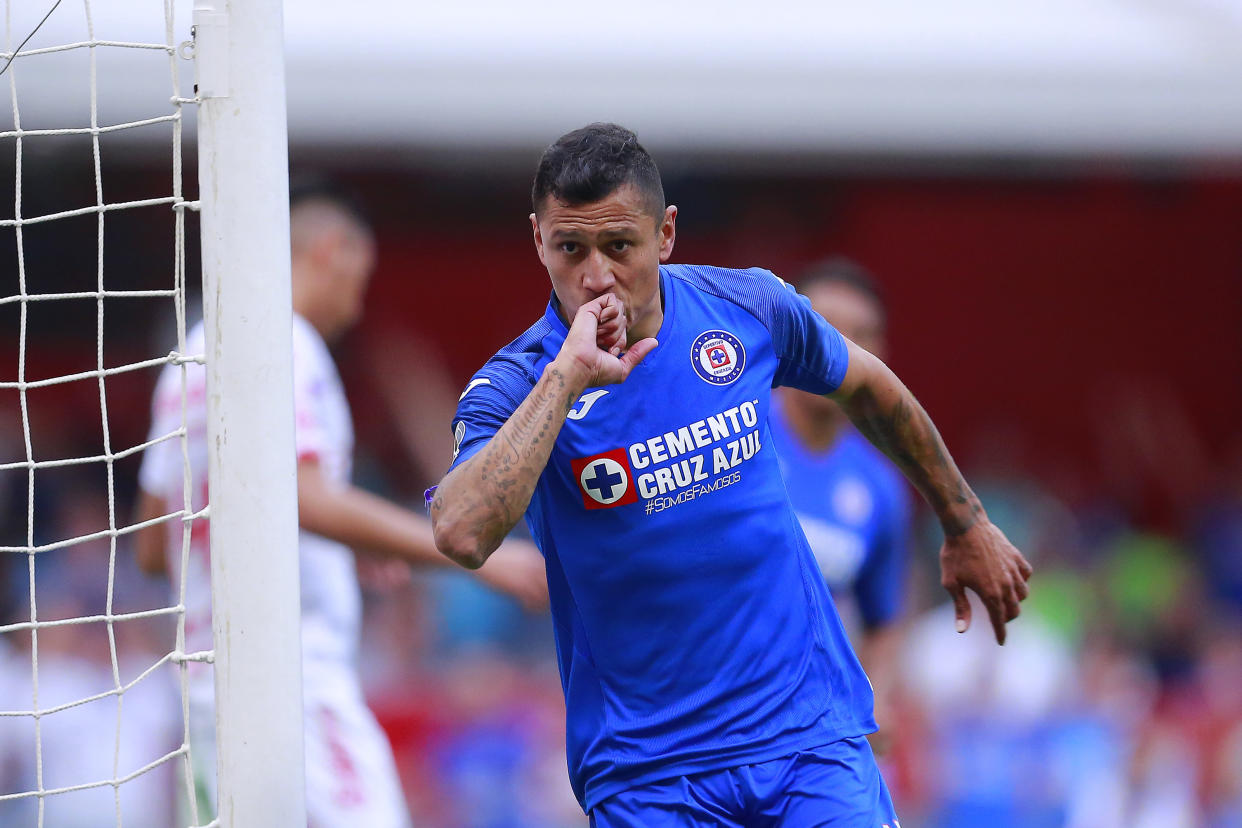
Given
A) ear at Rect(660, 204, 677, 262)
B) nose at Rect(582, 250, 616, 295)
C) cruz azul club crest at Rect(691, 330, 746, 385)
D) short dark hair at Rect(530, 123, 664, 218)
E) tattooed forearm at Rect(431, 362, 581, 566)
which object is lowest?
tattooed forearm at Rect(431, 362, 581, 566)

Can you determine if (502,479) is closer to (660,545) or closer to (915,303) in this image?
(660,545)

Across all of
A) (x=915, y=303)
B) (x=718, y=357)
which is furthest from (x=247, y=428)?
(x=915, y=303)

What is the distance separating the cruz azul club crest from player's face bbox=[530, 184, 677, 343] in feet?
0.52

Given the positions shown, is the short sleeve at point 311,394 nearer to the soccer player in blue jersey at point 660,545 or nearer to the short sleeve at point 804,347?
the soccer player in blue jersey at point 660,545

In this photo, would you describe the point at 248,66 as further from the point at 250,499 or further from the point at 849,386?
the point at 849,386

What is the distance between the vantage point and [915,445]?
3.29m

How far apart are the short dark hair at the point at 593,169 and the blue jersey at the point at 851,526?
231cm

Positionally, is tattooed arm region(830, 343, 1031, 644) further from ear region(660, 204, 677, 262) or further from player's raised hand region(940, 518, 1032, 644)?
ear region(660, 204, 677, 262)

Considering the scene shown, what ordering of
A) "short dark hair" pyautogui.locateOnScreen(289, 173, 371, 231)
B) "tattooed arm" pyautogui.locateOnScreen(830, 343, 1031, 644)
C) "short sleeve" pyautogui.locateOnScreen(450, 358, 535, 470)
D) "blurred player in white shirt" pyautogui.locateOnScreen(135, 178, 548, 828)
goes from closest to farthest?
"short sleeve" pyautogui.locateOnScreen(450, 358, 535, 470) → "tattooed arm" pyautogui.locateOnScreen(830, 343, 1031, 644) → "blurred player in white shirt" pyautogui.locateOnScreen(135, 178, 548, 828) → "short dark hair" pyautogui.locateOnScreen(289, 173, 371, 231)

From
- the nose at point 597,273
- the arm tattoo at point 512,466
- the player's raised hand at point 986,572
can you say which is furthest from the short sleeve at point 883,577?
the arm tattoo at point 512,466

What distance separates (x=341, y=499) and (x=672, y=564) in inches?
58.5

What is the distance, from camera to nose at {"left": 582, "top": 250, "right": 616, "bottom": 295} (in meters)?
2.83

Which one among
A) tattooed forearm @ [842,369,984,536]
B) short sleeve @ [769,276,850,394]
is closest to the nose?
short sleeve @ [769,276,850,394]

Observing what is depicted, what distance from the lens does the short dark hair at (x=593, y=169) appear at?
111 inches
